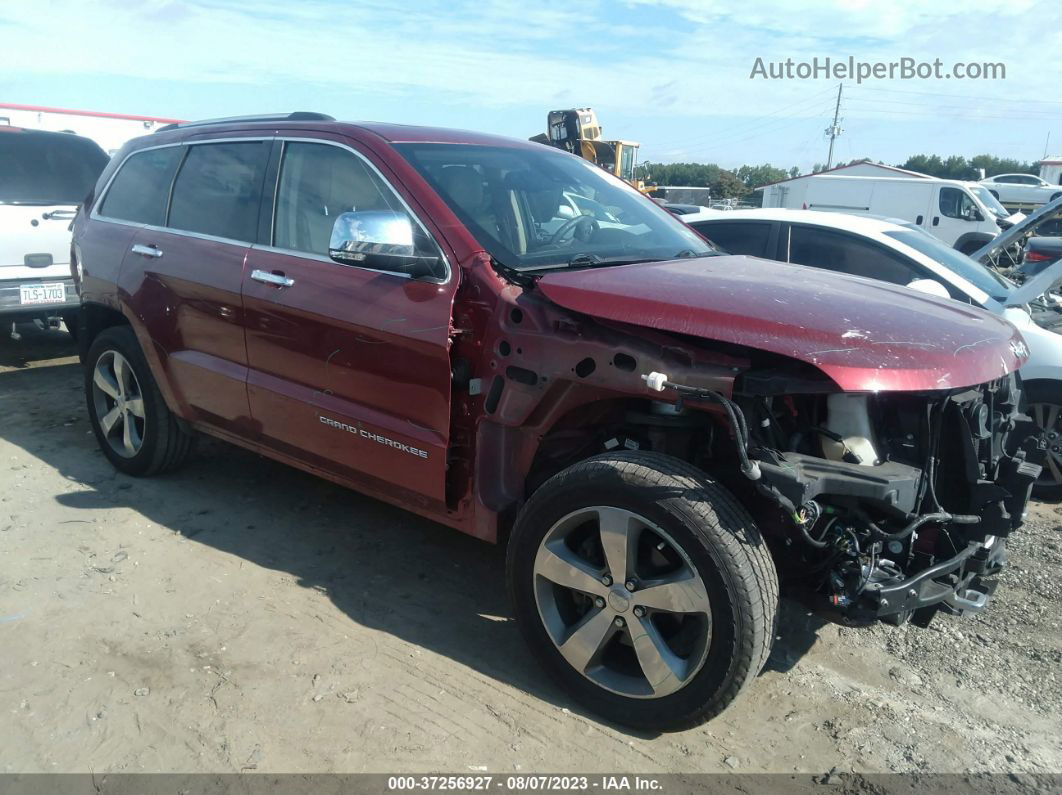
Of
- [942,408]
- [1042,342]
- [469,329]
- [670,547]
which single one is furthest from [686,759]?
[1042,342]

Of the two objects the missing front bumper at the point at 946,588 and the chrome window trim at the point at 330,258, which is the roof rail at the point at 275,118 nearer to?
the chrome window trim at the point at 330,258

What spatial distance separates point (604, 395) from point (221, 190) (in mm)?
2411

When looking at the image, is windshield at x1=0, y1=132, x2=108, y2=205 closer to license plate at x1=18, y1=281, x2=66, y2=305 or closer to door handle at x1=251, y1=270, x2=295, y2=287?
license plate at x1=18, y1=281, x2=66, y2=305

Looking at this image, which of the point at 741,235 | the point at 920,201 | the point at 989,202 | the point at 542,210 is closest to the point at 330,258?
the point at 542,210

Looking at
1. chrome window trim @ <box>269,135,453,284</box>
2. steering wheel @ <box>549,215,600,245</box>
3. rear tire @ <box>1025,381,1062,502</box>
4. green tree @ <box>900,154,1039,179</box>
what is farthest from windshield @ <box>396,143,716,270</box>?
green tree @ <box>900,154,1039,179</box>

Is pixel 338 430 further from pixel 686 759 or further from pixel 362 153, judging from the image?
pixel 686 759

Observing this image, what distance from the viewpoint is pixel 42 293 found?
22.1 feet

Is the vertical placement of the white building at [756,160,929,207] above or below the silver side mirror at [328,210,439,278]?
above

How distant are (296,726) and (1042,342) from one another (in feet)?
15.7

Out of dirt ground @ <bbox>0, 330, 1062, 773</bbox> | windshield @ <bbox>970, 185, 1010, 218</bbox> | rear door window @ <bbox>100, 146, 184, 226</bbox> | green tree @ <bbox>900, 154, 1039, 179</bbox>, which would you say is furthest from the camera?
green tree @ <bbox>900, 154, 1039, 179</bbox>

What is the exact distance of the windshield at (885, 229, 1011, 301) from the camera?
225 inches

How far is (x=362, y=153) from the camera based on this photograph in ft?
11.3

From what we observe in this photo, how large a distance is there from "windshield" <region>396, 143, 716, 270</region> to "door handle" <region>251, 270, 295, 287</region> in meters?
0.76

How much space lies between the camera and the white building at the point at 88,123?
1343 centimetres
